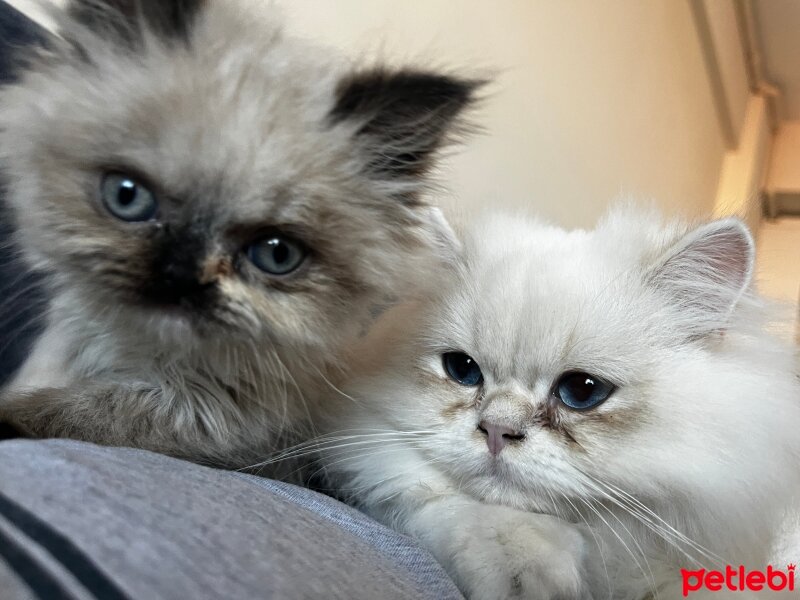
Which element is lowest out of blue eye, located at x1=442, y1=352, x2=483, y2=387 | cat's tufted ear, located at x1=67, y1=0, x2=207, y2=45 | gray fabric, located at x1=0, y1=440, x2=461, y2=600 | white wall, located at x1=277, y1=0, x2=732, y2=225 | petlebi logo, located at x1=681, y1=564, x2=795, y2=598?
petlebi logo, located at x1=681, y1=564, x2=795, y2=598

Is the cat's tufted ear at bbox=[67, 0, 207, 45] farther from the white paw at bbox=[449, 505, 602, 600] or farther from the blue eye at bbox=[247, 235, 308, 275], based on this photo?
the white paw at bbox=[449, 505, 602, 600]

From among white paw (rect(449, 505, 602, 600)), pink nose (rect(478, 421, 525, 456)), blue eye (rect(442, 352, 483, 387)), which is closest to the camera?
white paw (rect(449, 505, 602, 600))

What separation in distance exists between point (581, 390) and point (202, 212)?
52cm

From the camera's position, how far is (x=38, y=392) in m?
0.83

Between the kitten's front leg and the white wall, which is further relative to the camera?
the white wall

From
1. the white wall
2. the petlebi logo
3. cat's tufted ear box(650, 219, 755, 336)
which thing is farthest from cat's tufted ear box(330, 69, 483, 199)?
the petlebi logo

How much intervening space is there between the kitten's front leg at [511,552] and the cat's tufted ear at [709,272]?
321mm

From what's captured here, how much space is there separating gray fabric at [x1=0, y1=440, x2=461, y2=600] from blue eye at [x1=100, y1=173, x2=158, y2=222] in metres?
0.28

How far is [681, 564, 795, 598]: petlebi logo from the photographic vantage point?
759 mm

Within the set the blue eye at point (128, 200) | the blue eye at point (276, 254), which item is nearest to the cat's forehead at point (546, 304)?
the blue eye at point (276, 254)

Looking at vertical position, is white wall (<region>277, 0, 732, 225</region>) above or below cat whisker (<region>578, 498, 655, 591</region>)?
above

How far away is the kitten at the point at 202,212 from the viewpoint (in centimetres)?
77

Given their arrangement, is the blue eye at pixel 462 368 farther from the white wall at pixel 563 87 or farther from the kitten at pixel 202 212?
the white wall at pixel 563 87

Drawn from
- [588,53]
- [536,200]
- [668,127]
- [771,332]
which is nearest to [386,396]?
[771,332]
